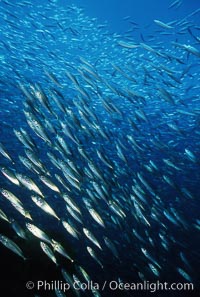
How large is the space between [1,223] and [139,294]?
12389 mm

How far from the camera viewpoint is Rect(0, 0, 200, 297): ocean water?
7078 millimetres

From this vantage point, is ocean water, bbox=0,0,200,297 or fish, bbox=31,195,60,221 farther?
ocean water, bbox=0,0,200,297

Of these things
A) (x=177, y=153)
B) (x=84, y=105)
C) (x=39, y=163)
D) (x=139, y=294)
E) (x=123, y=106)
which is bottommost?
(x=139, y=294)

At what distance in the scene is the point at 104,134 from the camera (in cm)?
629

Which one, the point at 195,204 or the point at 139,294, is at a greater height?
the point at 195,204

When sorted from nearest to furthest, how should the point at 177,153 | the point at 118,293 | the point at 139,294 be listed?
1. the point at 118,293
2. the point at 139,294
3. the point at 177,153

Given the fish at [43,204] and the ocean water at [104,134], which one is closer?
the fish at [43,204]

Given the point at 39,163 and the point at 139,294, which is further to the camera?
the point at 139,294

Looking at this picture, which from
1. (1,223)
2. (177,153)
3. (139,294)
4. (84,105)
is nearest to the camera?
(84,105)

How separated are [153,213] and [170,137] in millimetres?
10516

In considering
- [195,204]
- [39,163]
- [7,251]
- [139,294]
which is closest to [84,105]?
[39,163]

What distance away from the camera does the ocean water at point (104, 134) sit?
23.2 ft

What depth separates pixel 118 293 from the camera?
578 inches

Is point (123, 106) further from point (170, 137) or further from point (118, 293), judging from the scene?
point (118, 293)
